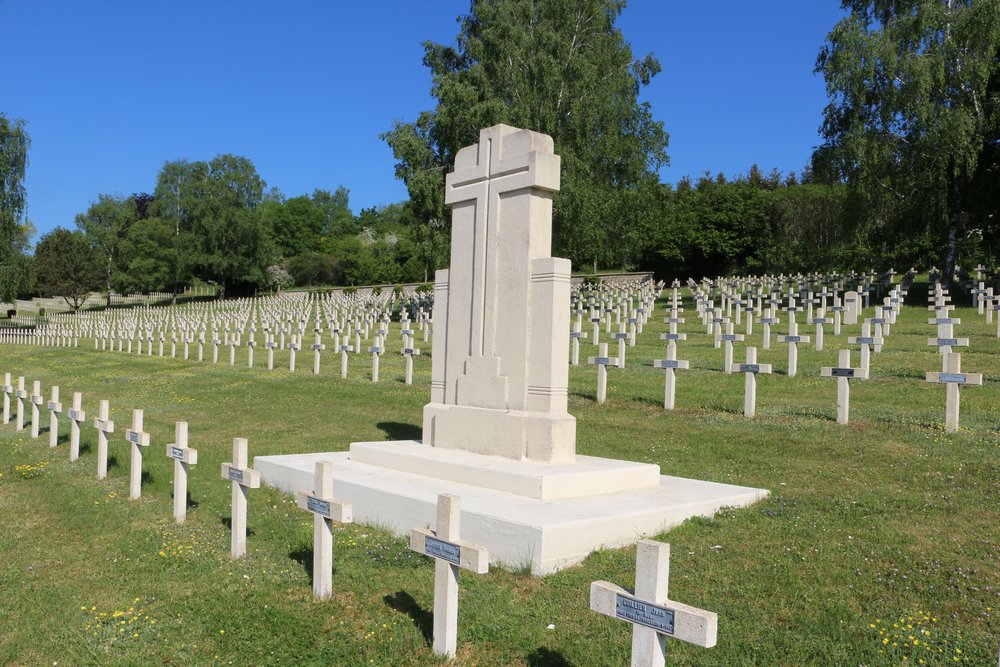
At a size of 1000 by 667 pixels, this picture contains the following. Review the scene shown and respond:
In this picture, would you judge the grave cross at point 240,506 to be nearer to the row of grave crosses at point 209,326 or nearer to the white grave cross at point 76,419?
the white grave cross at point 76,419

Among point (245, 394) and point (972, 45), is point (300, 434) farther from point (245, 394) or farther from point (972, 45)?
point (972, 45)

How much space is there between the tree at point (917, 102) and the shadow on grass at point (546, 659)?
27.8 metres

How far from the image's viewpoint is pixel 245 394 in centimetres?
1681

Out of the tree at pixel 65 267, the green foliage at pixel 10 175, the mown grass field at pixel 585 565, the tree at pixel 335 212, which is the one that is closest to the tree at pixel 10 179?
the green foliage at pixel 10 175

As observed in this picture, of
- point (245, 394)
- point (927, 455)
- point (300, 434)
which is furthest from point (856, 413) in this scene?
point (245, 394)

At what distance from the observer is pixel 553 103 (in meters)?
31.1

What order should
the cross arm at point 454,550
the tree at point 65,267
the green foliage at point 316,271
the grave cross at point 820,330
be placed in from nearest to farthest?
1. the cross arm at point 454,550
2. the grave cross at point 820,330
3. the tree at point 65,267
4. the green foliage at point 316,271

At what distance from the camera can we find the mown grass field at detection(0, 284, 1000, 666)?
4422 millimetres

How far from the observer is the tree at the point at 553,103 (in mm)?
30344

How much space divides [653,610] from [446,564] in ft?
4.29

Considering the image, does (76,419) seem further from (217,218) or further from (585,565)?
(217,218)

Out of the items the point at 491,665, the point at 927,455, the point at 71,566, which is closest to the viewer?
the point at 491,665

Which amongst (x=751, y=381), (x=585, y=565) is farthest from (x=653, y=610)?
(x=751, y=381)

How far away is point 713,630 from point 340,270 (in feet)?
262
